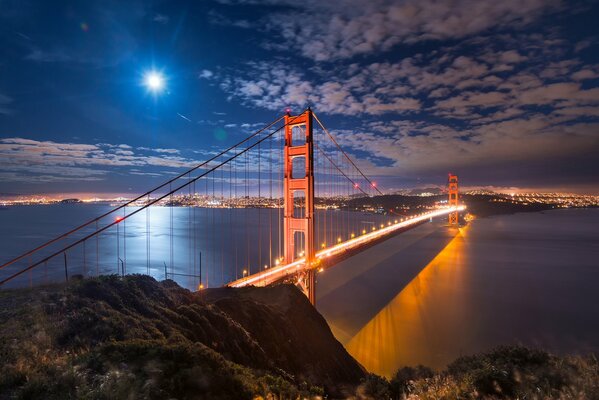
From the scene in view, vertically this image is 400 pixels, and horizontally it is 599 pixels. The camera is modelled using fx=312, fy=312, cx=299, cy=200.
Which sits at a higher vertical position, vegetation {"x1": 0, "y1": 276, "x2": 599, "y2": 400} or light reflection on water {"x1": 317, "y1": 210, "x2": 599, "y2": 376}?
vegetation {"x1": 0, "y1": 276, "x2": 599, "y2": 400}

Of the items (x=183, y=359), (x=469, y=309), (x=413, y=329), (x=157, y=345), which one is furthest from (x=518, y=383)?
(x=469, y=309)

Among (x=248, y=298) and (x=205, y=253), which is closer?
(x=248, y=298)

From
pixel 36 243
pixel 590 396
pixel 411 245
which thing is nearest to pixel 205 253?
pixel 36 243

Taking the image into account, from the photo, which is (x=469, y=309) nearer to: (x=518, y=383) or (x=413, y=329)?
(x=413, y=329)

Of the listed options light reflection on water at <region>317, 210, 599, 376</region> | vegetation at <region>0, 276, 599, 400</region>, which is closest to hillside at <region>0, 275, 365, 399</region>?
vegetation at <region>0, 276, 599, 400</region>

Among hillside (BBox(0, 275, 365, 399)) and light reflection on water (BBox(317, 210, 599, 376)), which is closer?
hillside (BBox(0, 275, 365, 399))

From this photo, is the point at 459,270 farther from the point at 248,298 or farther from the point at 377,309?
the point at 248,298

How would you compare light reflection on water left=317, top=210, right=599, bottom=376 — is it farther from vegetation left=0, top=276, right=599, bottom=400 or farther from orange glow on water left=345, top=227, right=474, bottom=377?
vegetation left=0, top=276, right=599, bottom=400
